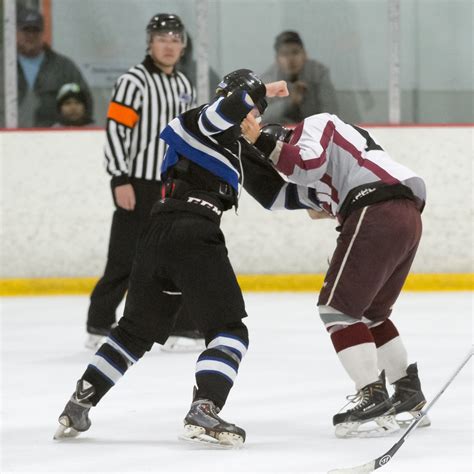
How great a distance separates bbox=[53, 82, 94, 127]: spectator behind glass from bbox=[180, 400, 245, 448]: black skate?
382 centimetres

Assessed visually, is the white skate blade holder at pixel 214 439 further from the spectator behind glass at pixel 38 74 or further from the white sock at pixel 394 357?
the spectator behind glass at pixel 38 74

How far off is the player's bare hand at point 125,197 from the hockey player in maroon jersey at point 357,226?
5.15 ft

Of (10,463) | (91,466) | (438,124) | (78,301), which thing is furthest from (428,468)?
(438,124)

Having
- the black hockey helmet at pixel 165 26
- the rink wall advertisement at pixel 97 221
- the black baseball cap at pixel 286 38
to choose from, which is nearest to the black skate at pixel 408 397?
the black hockey helmet at pixel 165 26

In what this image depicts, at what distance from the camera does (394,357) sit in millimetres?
3479

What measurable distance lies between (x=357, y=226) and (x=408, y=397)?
0.50 metres

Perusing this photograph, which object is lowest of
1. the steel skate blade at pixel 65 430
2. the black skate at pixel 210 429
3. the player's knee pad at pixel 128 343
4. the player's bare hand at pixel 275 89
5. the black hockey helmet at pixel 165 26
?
the steel skate blade at pixel 65 430

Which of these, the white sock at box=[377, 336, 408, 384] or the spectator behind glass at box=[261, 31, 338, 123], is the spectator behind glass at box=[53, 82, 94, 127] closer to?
the spectator behind glass at box=[261, 31, 338, 123]

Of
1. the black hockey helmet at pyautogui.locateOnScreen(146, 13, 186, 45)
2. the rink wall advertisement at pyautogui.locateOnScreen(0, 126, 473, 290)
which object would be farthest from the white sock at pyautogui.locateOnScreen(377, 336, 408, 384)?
the rink wall advertisement at pyautogui.locateOnScreen(0, 126, 473, 290)

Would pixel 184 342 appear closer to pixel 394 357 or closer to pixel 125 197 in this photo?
pixel 125 197

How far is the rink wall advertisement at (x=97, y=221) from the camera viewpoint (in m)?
6.56

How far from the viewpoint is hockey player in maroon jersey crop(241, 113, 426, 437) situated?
325 centimetres

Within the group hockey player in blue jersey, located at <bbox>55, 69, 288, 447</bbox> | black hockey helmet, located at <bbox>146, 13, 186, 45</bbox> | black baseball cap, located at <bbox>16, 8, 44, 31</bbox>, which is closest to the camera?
hockey player in blue jersey, located at <bbox>55, 69, 288, 447</bbox>

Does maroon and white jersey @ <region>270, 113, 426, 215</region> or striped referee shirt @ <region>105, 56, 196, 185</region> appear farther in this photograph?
striped referee shirt @ <region>105, 56, 196, 185</region>
